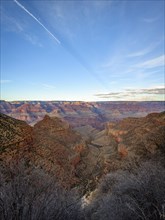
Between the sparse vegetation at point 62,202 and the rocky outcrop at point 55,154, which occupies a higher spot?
the sparse vegetation at point 62,202

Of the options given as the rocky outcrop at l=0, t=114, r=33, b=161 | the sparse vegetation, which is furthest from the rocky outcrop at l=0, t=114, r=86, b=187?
the sparse vegetation

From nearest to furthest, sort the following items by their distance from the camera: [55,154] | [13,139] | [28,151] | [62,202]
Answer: [62,202], [13,139], [28,151], [55,154]

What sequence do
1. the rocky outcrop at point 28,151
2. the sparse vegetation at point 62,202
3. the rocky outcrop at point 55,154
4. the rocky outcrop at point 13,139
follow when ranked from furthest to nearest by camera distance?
the rocky outcrop at point 55,154
the rocky outcrop at point 28,151
the rocky outcrop at point 13,139
the sparse vegetation at point 62,202

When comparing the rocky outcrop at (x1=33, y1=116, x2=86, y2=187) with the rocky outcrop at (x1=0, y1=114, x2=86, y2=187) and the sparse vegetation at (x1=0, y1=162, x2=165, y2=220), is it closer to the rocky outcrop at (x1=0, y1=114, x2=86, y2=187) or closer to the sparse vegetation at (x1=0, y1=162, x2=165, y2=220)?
the rocky outcrop at (x1=0, y1=114, x2=86, y2=187)

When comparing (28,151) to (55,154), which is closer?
(28,151)

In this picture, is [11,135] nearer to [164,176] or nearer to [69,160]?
[69,160]

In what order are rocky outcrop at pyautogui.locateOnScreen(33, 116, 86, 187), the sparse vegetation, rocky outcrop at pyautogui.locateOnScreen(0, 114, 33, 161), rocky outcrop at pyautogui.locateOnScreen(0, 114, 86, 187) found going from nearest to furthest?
the sparse vegetation < rocky outcrop at pyautogui.locateOnScreen(0, 114, 33, 161) < rocky outcrop at pyautogui.locateOnScreen(0, 114, 86, 187) < rocky outcrop at pyautogui.locateOnScreen(33, 116, 86, 187)

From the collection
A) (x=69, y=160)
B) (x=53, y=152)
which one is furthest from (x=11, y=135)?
(x=69, y=160)

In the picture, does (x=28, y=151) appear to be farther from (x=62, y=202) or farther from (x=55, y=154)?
(x=62, y=202)

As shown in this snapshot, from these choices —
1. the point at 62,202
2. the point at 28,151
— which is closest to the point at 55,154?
the point at 28,151

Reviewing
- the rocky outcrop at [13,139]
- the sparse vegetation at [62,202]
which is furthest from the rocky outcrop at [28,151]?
the sparse vegetation at [62,202]

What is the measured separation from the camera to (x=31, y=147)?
50156mm

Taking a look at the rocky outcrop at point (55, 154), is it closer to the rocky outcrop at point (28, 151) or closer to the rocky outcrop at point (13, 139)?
the rocky outcrop at point (28, 151)

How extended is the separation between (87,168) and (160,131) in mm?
24170
